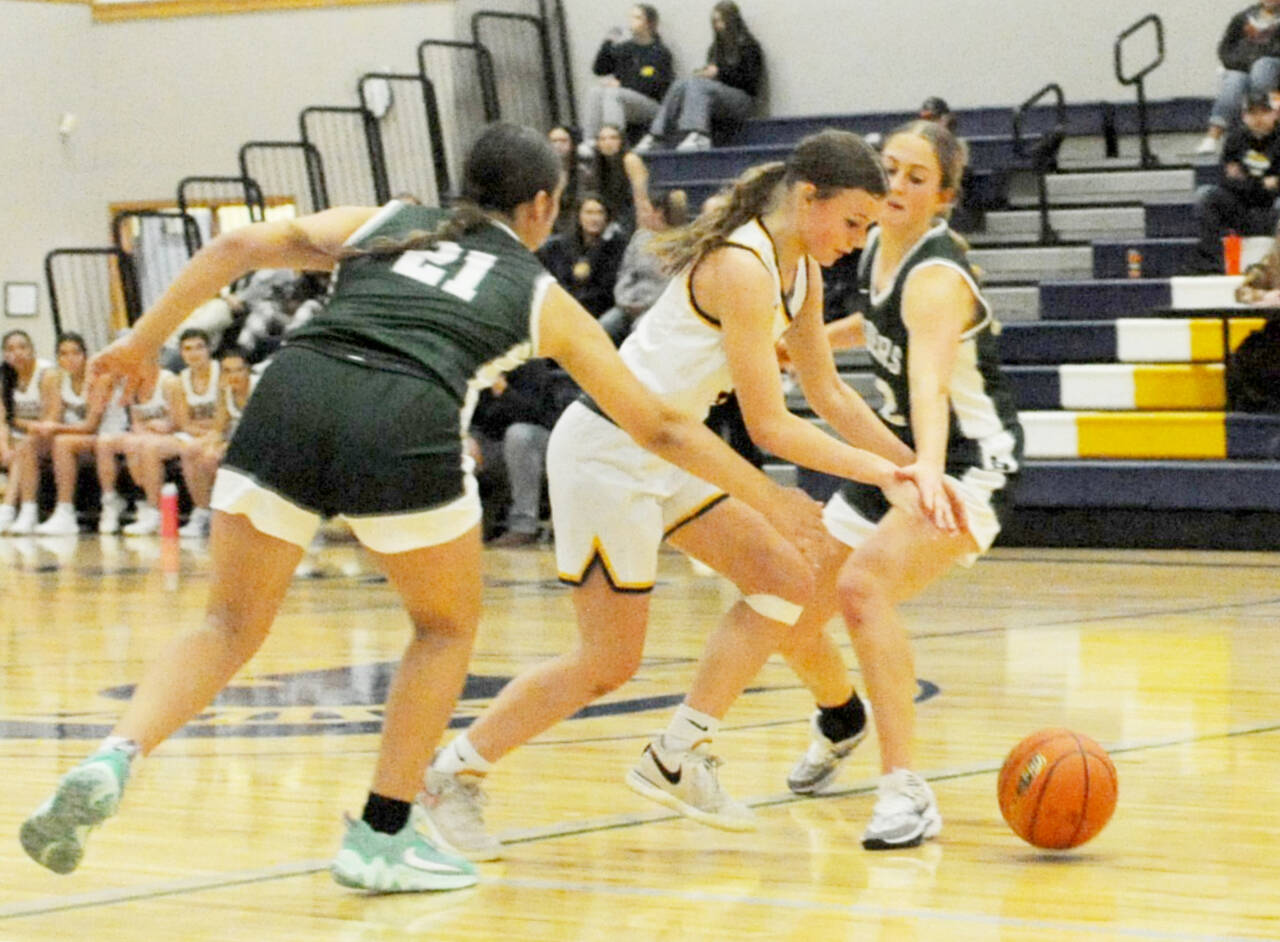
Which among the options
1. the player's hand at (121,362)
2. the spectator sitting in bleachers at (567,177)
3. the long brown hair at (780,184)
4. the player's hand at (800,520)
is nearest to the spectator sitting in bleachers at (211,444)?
the spectator sitting in bleachers at (567,177)

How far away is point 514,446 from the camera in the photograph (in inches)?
495

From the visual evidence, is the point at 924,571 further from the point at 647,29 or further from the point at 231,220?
the point at 231,220

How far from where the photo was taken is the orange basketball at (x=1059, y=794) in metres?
4.28

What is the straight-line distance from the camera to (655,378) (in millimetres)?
4512

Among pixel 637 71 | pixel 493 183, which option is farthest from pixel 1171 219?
pixel 493 183

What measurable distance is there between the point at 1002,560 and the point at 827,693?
6433 mm

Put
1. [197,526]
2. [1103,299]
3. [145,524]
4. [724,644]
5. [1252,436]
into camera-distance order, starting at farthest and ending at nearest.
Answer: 1. [145,524]
2. [197,526]
3. [1103,299]
4. [1252,436]
5. [724,644]

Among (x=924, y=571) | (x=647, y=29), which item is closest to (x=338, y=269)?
(x=924, y=571)

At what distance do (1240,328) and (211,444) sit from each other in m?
6.10

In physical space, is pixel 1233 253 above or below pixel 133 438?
above

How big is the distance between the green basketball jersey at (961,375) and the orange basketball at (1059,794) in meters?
0.74

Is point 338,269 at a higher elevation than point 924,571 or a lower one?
higher

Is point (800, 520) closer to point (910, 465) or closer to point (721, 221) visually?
point (910, 465)

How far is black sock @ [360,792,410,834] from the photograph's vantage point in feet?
12.9
